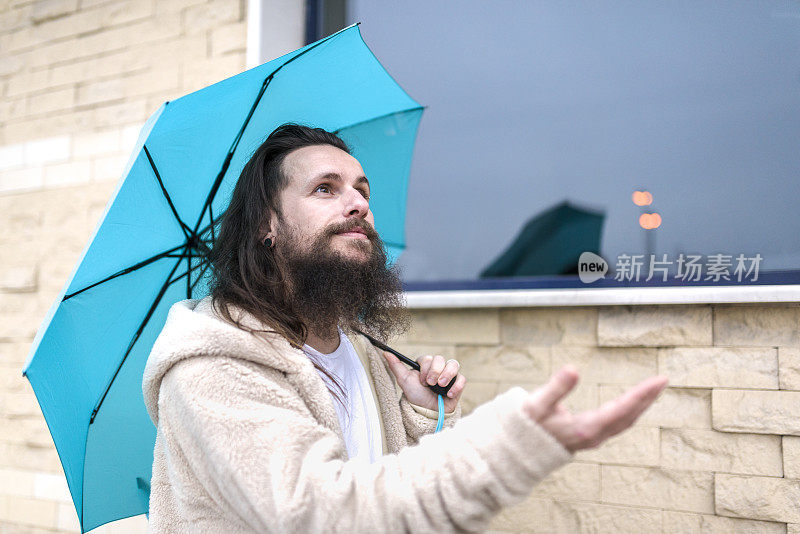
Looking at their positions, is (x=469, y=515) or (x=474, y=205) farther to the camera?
(x=474, y=205)

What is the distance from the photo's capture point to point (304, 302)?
1.76 meters

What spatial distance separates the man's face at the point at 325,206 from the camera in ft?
5.80

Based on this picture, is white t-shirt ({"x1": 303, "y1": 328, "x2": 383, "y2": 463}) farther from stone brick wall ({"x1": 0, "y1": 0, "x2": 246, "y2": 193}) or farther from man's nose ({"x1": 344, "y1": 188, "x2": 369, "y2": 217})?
stone brick wall ({"x1": 0, "y1": 0, "x2": 246, "y2": 193})

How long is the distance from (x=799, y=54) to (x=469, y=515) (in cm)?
212

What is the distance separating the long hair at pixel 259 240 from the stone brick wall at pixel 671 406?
988 millimetres

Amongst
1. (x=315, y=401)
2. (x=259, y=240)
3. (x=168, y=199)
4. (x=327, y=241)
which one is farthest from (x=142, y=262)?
(x=315, y=401)

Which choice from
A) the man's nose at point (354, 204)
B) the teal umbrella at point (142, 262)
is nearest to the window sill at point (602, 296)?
the man's nose at point (354, 204)

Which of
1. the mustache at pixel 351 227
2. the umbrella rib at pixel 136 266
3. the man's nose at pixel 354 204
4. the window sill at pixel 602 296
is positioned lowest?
the window sill at pixel 602 296

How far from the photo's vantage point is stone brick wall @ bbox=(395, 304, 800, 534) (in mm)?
2035

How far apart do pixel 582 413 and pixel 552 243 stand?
5.32 ft

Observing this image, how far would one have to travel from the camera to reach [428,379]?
1776 mm

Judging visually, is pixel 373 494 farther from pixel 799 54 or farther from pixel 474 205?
pixel 799 54

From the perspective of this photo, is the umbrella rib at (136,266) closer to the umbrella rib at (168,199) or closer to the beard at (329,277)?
the umbrella rib at (168,199)

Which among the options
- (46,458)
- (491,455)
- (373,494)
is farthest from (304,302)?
(46,458)
